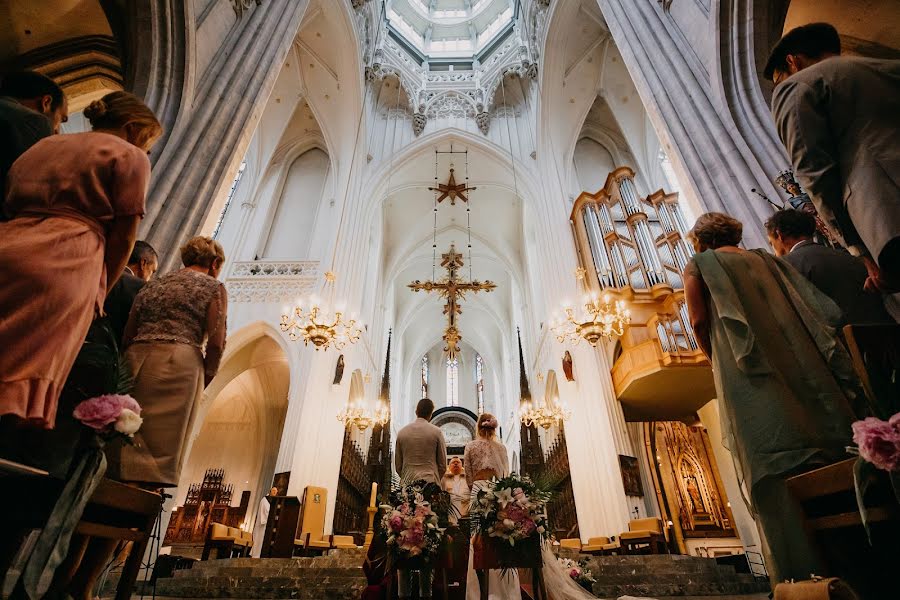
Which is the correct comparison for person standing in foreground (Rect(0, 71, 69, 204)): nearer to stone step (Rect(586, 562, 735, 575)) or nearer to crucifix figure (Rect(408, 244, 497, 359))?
stone step (Rect(586, 562, 735, 575))

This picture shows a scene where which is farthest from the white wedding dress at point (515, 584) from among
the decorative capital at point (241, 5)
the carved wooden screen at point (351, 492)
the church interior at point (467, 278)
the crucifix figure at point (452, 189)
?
the crucifix figure at point (452, 189)

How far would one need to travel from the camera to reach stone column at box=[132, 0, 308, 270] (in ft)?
14.1

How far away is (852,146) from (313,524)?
9.91 metres

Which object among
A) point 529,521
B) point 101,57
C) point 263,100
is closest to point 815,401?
point 529,521

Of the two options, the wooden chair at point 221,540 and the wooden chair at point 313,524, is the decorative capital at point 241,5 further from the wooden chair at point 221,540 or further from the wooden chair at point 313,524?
the wooden chair at point 313,524

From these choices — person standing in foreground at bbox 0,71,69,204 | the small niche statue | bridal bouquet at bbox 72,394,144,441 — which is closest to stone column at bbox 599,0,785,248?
the small niche statue

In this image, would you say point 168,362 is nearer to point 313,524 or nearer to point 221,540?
point 221,540

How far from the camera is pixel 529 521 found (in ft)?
8.58

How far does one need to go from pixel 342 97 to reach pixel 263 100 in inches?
363

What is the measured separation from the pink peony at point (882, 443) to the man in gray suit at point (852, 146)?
641 mm

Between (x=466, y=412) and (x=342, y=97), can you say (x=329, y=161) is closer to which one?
(x=342, y=97)

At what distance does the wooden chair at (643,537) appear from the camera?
7248mm

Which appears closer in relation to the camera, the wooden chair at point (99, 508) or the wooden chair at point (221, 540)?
the wooden chair at point (99, 508)

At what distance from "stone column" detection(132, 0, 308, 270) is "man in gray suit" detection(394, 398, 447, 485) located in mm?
2892
